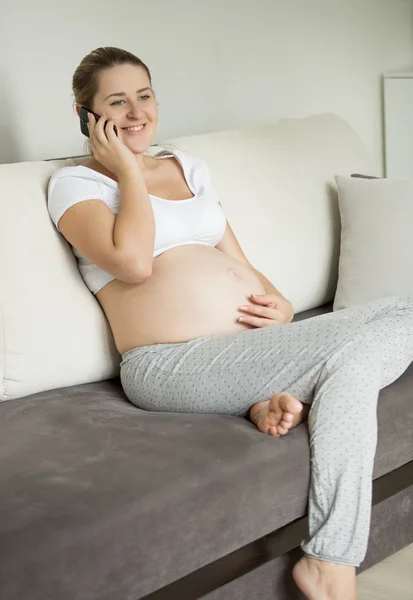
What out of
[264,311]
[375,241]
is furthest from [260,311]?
[375,241]

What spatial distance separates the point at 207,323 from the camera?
2076mm

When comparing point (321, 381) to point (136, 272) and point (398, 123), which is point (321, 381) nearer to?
point (136, 272)

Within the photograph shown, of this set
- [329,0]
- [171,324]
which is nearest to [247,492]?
[171,324]

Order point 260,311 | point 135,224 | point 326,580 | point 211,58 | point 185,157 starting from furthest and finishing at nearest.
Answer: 1. point 211,58
2. point 185,157
3. point 260,311
4. point 135,224
5. point 326,580

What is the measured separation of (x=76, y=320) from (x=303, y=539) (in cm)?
71

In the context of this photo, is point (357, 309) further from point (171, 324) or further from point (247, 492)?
point (247, 492)

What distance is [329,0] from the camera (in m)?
3.89

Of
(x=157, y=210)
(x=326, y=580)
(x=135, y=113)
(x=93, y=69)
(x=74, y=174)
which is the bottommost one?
(x=326, y=580)

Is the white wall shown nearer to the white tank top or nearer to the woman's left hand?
the white tank top

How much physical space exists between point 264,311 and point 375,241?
62 centimetres

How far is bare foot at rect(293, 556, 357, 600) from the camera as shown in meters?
1.68

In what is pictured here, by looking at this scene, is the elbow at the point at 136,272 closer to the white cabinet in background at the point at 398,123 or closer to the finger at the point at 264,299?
the finger at the point at 264,299

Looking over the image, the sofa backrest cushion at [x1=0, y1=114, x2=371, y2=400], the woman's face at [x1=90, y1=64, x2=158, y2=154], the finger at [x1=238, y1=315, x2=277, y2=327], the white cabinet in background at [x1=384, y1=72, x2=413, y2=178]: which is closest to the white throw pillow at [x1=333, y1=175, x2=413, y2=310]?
the sofa backrest cushion at [x1=0, y1=114, x2=371, y2=400]

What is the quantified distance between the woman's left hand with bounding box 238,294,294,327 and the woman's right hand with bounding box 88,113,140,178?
15.6 inches
